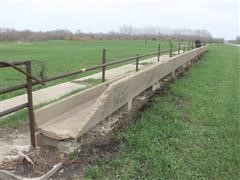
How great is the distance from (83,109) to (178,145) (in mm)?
1643

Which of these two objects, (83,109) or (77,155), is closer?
(77,155)

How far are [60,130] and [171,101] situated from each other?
368 centimetres


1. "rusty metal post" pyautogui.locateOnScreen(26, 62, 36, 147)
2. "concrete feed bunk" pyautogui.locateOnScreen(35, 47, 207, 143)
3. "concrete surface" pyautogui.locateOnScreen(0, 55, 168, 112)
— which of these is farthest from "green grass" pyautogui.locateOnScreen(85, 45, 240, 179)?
"concrete surface" pyautogui.locateOnScreen(0, 55, 168, 112)

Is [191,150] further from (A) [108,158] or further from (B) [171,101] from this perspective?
(B) [171,101]

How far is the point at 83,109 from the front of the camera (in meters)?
5.42

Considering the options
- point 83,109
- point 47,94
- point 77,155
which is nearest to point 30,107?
point 77,155

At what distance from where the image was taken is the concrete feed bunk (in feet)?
13.7

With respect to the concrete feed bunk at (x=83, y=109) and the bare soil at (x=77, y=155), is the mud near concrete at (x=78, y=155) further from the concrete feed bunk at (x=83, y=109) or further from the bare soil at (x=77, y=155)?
the concrete feed bunk at (x=83, y=109)

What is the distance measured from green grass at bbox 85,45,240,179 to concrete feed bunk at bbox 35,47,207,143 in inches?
17.8

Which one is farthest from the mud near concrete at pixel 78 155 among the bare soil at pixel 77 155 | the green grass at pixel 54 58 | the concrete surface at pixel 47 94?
the concrete surface at pixel 47 94

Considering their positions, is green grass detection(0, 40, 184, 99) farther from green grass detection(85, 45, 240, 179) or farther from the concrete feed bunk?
green grass detection(85, 45, 240, 179)

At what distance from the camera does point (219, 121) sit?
5988mm

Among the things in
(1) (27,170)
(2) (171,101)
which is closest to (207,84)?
(2) (171,101)

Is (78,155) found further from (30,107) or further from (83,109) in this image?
(83,109)
